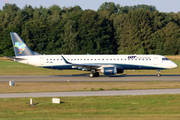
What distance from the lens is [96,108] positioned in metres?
19.4

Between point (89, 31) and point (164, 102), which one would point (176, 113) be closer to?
point (164, 102)

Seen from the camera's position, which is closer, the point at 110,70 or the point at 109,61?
the point at 110,70

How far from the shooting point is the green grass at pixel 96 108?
1706 centimetres

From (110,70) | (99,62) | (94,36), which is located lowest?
(110,70)

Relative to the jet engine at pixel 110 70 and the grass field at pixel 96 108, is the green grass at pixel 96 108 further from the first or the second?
the jet engine at pixel 110 70

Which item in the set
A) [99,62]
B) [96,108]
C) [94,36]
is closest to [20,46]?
[99,62]

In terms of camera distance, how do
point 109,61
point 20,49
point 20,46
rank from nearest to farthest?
1. point 109,61
2. point 20,49
3. point 20,46

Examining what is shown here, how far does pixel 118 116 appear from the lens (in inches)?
672

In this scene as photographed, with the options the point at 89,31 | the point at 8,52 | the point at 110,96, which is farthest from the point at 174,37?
the point at 110,96

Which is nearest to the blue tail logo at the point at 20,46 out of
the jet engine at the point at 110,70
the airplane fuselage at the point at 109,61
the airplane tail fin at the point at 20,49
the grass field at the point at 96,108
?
the airplane tail fin at the point at 20,49

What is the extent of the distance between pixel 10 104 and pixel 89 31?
103m

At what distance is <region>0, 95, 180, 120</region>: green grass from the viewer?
17.1 meters

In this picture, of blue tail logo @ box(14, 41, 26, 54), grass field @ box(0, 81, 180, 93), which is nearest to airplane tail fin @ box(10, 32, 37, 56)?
blue tail logo @ box(14, 41, 26, 54)

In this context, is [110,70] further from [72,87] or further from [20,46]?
[20,46]
